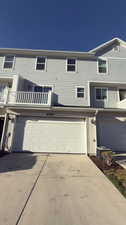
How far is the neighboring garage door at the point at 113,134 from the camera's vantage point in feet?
32.7

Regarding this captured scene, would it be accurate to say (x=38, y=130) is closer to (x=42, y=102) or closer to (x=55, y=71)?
(x=42, y=102)

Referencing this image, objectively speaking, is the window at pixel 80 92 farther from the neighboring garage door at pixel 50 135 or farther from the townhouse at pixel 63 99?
the neighboring garage door at pixel 50 135

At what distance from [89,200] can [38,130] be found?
21.0 feet


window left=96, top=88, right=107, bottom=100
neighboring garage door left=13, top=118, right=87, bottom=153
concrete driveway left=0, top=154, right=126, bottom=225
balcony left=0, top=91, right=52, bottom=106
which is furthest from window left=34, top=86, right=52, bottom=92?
concrete driveway left=0, top=154, right=126, bottom=225

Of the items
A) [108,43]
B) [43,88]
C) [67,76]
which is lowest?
[43,88]

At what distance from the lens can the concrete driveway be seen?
2600 millimetres

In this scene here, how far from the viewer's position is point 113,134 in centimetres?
1009

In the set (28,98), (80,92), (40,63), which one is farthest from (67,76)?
(28,98)

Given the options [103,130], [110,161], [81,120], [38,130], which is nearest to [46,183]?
[110,161]

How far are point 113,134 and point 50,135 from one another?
204 inches

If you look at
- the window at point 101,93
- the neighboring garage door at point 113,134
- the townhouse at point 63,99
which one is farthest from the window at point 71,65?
the neighboring garage door at point 113,134

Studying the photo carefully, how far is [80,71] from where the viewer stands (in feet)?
38.6

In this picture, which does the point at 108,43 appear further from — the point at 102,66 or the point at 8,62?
the point at 8,62

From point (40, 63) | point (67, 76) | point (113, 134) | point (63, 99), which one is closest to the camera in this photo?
point (113, 134)
